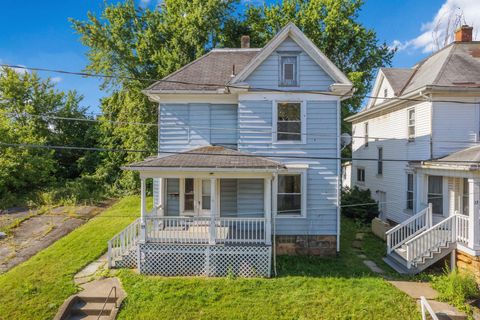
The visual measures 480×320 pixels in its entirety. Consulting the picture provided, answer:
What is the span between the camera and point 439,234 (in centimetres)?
988

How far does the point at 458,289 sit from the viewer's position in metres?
7.98

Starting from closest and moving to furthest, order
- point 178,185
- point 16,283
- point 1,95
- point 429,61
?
1. point 16,283
2. point 178,185
3. point 429,61
4. point 1,95

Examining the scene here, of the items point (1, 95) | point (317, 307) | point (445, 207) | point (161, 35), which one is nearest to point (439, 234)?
point (445, 207)

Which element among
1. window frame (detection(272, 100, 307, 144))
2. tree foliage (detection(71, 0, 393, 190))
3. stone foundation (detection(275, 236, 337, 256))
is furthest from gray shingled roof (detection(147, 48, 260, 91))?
tree foliage (detection(71, 0, 393, 190))

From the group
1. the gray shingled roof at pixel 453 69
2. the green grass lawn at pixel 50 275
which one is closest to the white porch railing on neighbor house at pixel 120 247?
the green grass lawn at pixel 50 275

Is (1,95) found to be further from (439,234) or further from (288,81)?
(439,234)

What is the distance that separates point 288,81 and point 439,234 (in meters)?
7.67

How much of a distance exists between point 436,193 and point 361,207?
486 centimetres

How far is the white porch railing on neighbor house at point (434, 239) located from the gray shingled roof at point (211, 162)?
5255 mm

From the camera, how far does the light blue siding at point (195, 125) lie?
38.0ft

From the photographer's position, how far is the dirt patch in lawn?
10938 millimetres

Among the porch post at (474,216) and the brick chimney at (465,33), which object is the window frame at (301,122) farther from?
the brick chimney at (465,33)

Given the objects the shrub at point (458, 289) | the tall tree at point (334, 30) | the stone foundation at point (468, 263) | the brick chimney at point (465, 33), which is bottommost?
the shrub at point (458, 289)

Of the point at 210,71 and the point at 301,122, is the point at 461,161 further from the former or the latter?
the point at 210,71
